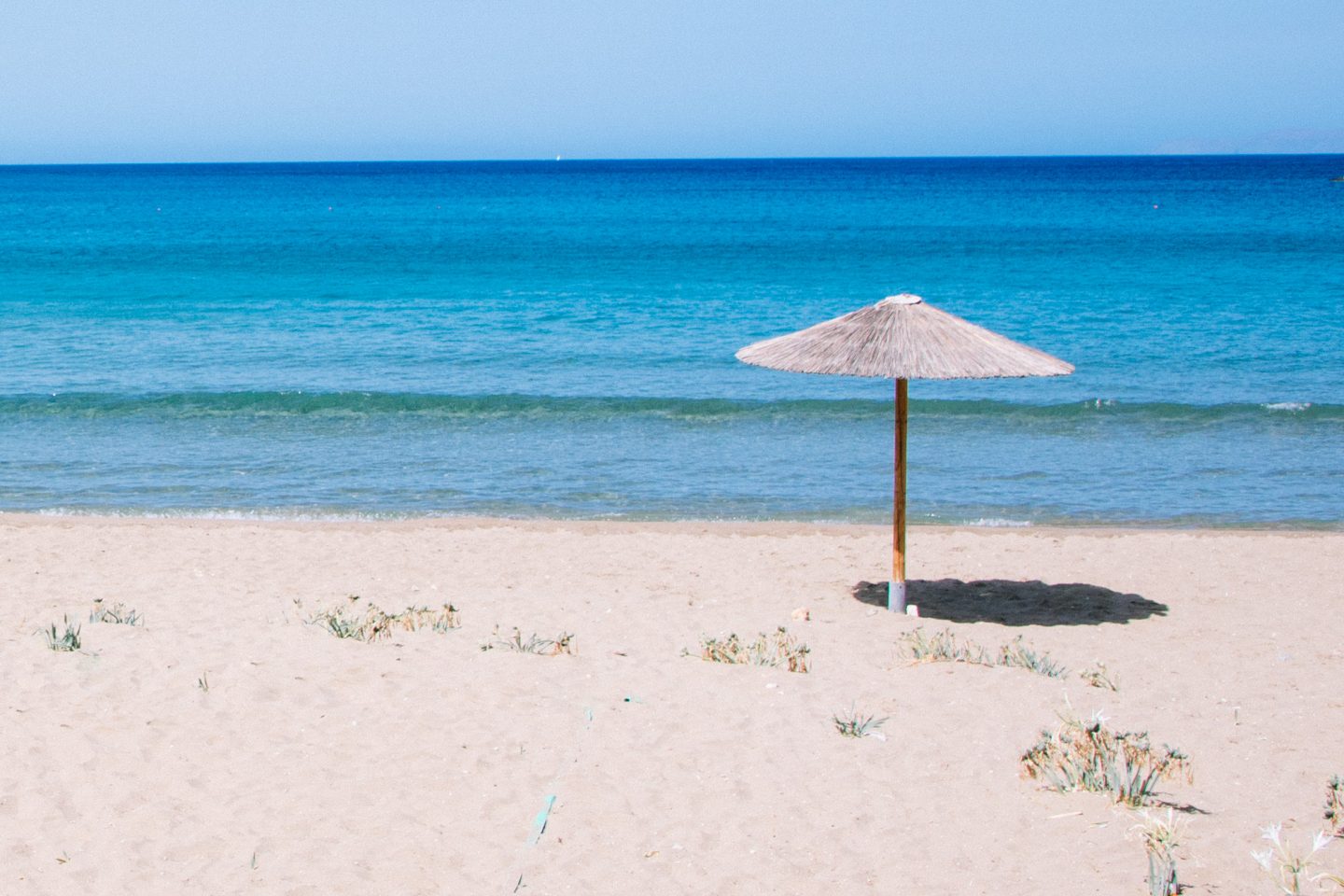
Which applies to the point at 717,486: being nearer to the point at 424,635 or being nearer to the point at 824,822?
the point at 424,635

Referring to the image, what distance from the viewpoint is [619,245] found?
42.7 meters

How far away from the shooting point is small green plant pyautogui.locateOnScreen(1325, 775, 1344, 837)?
494cm

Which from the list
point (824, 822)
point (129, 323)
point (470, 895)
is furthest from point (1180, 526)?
point (129, 323)

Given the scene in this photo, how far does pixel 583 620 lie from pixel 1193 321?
19443mm

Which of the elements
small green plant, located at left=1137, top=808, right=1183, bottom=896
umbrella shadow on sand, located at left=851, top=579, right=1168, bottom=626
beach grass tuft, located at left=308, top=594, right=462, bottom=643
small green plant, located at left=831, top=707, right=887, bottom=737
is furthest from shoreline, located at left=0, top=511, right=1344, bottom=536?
small green plant, located at left=1137, top=808, right=1183, bottom=896

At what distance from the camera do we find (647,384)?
61.0 feet

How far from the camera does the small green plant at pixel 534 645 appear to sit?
23.1ft

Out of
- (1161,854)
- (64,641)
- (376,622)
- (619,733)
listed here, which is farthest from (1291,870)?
(64,641)

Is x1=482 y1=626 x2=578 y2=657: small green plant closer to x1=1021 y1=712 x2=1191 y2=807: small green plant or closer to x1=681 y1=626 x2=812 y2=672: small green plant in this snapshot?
x1=681 y1=626 x2=812 y2=672: small green plant

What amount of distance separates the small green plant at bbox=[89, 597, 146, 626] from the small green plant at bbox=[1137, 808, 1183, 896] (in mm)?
5639

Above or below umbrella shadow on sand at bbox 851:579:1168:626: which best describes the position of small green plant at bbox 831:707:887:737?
above

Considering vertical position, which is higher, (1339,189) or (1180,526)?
(1339,189)

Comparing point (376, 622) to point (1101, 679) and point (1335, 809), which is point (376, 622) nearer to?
point (1101, 679)

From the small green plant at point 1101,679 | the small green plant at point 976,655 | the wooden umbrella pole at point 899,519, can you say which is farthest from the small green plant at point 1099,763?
the wooden umbrella pole at point 899,519
